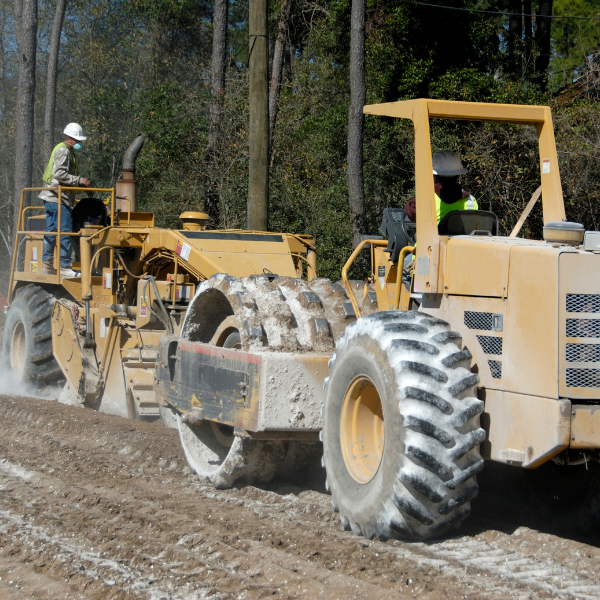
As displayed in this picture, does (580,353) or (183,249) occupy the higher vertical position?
(183,249)

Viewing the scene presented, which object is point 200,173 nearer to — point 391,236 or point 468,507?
point 391,236

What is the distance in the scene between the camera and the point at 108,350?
30.2ft

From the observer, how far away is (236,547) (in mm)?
4613

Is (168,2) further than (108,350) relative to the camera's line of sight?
Yes

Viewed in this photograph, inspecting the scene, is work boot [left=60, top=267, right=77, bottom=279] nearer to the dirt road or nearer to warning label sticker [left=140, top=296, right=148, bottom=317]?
warning label sticker [left=140, top=296, right=148, bottom=317]

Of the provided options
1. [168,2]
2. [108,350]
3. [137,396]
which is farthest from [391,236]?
[168,2]

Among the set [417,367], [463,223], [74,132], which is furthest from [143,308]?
[417,367]

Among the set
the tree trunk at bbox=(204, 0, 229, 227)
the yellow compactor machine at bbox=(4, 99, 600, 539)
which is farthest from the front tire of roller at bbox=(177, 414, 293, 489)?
the tree trunk at bbox=(204, 0, 229, 227)

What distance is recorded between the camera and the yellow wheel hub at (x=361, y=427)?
5.04 metres

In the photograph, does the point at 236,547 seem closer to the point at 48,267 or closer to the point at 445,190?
the point at 445,190

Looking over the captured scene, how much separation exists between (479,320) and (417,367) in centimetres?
60

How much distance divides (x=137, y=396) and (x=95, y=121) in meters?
21.2

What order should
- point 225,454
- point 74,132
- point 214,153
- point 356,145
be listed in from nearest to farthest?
point 225,454 < point 74,132 < point 356,145 < point 214,153

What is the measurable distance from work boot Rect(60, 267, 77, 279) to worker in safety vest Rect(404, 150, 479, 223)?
5.52 meters
